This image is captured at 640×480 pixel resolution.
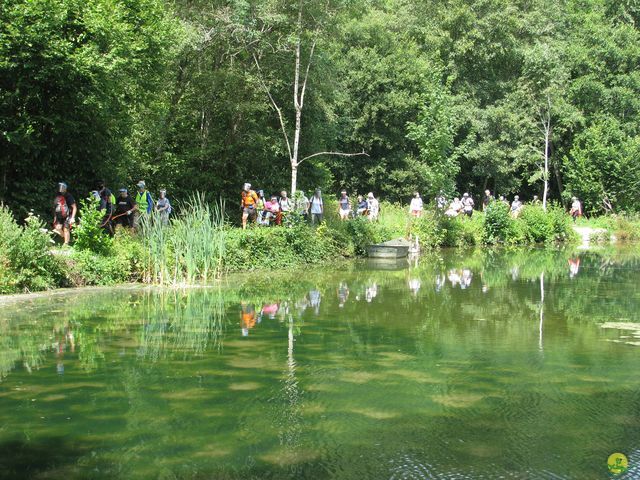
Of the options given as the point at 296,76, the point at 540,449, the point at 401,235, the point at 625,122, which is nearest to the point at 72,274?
the point at 540,449

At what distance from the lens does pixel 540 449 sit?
217 inches

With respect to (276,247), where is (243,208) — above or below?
above

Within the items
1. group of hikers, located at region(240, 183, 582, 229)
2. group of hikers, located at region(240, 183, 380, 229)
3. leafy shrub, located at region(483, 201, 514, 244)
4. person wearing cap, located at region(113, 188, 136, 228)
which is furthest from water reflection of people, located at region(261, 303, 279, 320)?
leafy shrub, located at region(483, 201, 514, 244)

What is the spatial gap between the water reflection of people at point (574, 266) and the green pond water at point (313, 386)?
206 inches

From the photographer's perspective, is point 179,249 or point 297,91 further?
point 297,91

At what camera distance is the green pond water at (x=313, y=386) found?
5.25m

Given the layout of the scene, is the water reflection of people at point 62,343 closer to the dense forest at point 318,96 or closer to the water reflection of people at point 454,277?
the water reflection of people at point 454,277

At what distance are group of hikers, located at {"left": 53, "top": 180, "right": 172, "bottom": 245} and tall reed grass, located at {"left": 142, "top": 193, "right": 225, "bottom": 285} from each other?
1188mm

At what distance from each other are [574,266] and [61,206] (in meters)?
14.1

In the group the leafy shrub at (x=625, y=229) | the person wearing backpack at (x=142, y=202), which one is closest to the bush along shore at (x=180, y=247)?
the person wearing backpack at (x=142, y=202)

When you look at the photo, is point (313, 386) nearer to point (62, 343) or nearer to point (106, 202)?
point (62, 343)

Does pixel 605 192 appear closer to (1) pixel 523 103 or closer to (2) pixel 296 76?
(1) pixel 523 103

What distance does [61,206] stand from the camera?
15.8 metres

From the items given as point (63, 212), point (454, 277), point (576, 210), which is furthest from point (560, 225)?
point (63, 212)
